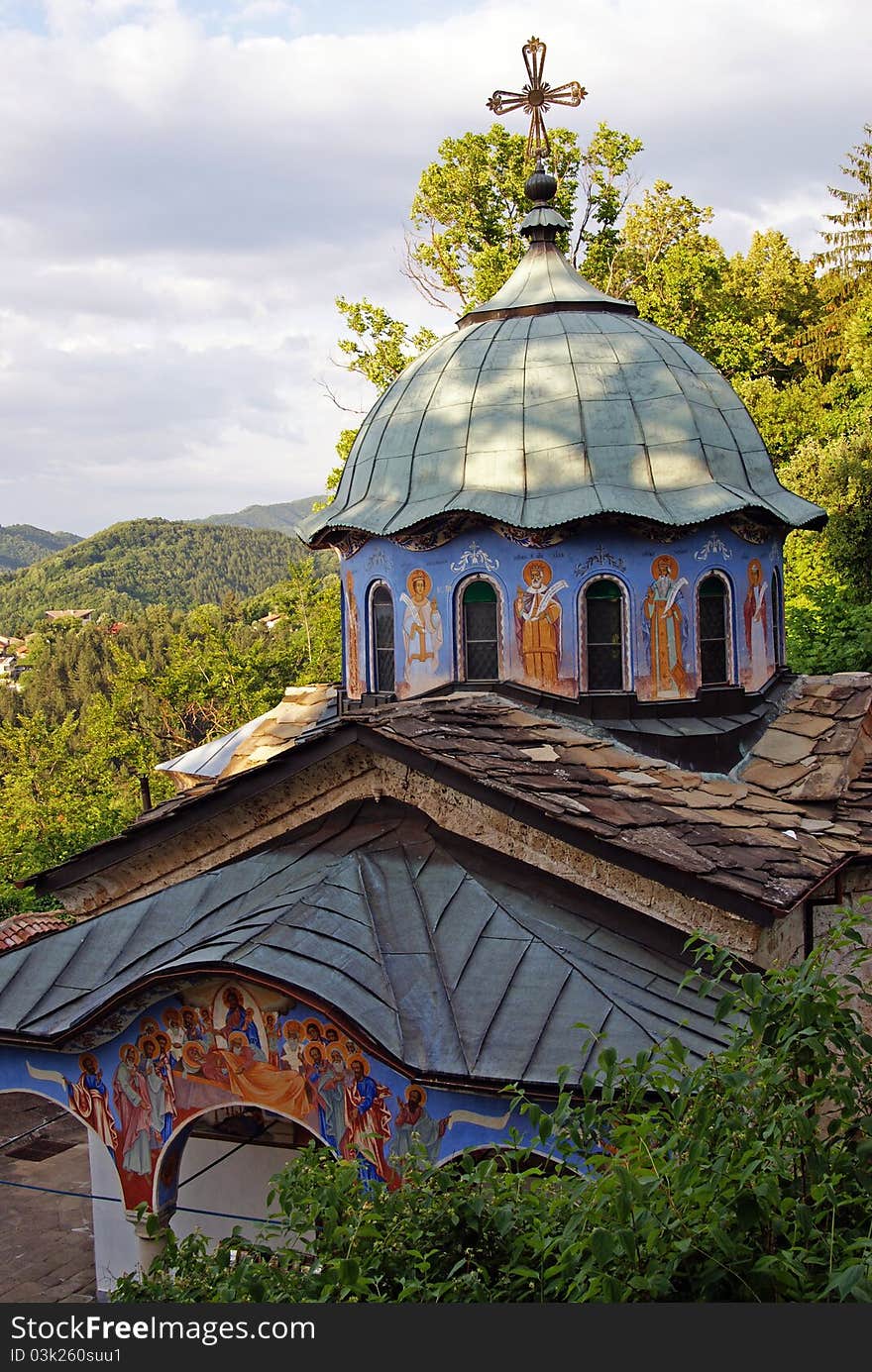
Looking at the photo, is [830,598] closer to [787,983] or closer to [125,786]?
[787,983]

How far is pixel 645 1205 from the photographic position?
11.8 feet

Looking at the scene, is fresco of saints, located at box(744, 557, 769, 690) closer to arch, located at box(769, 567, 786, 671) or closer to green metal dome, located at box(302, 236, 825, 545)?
arch, located at box(769, 567, 786, 671)

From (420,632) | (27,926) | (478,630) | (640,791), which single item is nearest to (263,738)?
(420,632)

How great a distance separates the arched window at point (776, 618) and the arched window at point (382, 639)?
395cm

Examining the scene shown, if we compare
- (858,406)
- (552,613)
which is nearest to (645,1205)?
(552,613)

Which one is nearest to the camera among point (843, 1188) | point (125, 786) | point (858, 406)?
point (843, 1188)

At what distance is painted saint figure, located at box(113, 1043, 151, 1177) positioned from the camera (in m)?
7.90

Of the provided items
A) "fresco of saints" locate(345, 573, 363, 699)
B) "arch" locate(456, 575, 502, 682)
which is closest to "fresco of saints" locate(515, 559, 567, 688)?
"arch" locate(456, 575, 502, 682)

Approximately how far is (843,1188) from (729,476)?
875 centimetres

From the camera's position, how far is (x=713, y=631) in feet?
37.1

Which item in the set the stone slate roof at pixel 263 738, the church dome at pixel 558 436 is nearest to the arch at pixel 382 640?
the church dome at pixel 558 436

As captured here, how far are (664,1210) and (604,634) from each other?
756 cm

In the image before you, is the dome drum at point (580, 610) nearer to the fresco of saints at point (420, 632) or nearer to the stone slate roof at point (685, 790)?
the fresco of saints at point (420, 632)

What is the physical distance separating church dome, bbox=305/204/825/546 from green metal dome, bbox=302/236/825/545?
0.05 feet
